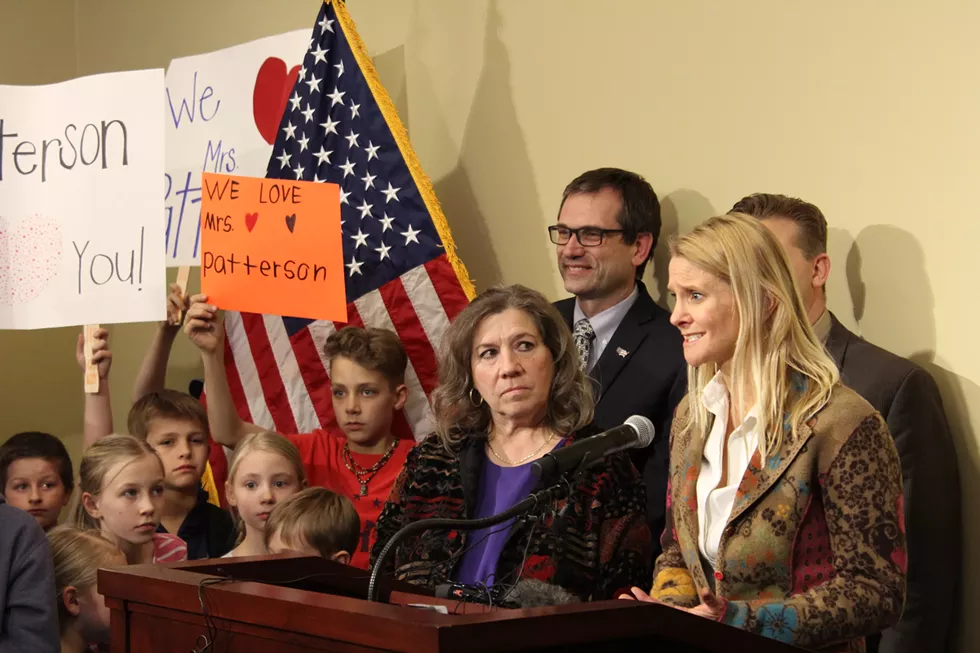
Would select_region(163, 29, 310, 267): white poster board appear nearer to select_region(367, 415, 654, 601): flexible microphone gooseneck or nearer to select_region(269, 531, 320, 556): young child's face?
select_region(269, 531, 320, 556): young child's face

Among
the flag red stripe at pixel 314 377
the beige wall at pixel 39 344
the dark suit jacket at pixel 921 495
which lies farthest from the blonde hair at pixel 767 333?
the beige wall at pixel 39 344

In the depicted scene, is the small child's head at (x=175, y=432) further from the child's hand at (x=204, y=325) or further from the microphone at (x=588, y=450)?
the microphone at (x=588, y=450)

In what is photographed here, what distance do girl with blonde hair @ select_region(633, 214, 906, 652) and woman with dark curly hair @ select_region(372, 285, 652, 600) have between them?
0.93 ft

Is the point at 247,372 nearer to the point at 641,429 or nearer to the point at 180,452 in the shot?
the point at 180,452

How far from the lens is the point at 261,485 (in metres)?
3.36

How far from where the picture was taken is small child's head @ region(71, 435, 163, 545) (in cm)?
325

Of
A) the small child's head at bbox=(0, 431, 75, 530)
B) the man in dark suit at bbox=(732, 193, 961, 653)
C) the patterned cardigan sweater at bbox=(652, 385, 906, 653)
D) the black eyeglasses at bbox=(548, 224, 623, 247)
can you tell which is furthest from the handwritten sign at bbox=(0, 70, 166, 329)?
the patterned cardigan sweater at bbox=(652, 385, 906, 653)

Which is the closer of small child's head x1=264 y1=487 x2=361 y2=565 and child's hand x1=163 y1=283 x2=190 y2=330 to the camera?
small child's head x1=264 y1=487 x2=361 y2=565

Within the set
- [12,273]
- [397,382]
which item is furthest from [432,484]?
[12,273]

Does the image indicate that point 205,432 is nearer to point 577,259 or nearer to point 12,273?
point 12,273

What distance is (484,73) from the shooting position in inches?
169

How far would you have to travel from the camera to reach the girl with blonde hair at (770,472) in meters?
1.90

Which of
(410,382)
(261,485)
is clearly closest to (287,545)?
(261,485)

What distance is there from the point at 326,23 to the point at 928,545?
2.65m
